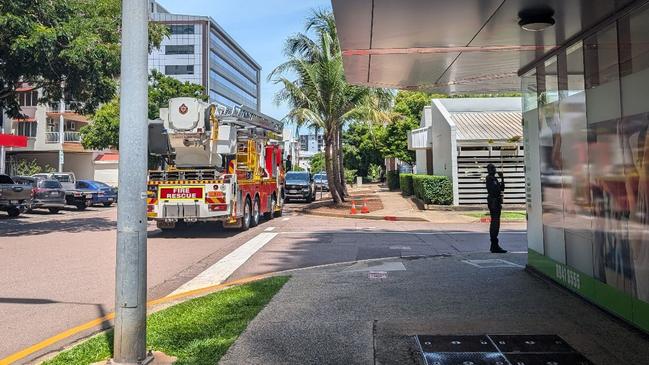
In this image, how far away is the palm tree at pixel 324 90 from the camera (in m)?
25.0

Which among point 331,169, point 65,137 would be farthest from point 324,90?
point 65,137

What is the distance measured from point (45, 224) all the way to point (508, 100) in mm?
22748

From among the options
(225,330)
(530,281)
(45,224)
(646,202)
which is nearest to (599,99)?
(646,202)

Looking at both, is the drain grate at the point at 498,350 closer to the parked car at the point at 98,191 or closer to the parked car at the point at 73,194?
the parked car at the point at 73,194

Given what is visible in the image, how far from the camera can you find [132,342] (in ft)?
14.3

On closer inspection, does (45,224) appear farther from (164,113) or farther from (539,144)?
(539,144)

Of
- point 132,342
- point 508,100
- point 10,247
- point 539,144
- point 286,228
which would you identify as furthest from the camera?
point 508,100

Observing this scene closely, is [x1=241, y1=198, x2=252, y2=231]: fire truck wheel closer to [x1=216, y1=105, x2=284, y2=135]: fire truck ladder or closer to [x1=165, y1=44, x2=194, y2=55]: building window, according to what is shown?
[x1=216, y1=105, x2=284, y2=135]: fire truck ladder

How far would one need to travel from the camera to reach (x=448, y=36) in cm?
657

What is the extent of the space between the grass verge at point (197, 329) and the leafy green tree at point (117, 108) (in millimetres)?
30448

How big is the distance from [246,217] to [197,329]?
1117 centimetres

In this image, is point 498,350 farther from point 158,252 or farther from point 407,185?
point 407,185

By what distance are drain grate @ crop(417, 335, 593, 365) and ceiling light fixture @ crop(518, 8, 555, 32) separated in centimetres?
334

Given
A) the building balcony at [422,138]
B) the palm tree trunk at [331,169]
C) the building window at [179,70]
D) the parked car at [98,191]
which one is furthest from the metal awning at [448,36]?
the building window at [179,70]
